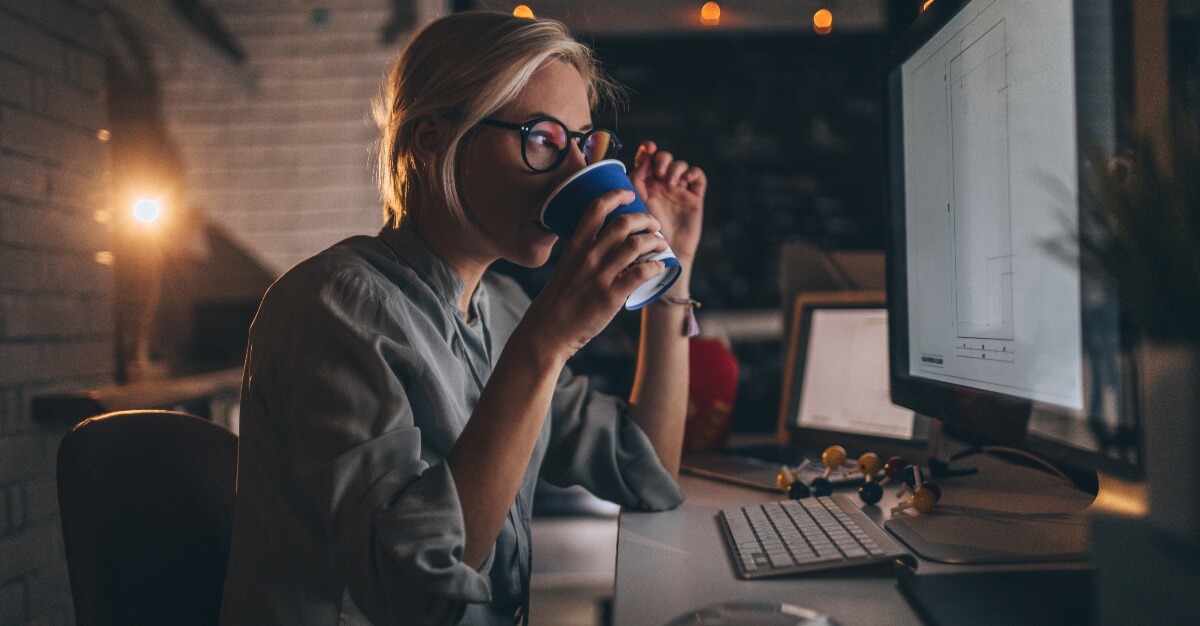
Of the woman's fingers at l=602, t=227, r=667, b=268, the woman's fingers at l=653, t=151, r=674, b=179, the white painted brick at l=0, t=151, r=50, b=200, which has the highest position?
the white painted brick at l=0, t=151, r=50, b=200

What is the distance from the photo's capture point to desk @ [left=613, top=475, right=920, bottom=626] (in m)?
0.61

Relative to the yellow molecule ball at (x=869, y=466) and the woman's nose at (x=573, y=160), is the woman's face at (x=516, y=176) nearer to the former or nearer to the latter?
the woman's nose at (x=573, y=160)

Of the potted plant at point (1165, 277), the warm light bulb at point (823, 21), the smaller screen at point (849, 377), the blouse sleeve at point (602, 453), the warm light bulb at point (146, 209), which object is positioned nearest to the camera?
the potted plant at point (1165, 277)

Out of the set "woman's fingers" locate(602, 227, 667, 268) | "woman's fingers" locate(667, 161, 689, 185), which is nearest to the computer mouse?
"woman's fingers" locate(602, 227, 667, 268)

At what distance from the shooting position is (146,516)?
872 millimetres

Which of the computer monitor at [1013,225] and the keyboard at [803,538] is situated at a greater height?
the computer monitor at [1013,225]

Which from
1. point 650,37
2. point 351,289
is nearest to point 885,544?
point 351,289

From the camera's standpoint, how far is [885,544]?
2.30 feet

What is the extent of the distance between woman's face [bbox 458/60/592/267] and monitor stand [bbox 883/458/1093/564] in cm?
51

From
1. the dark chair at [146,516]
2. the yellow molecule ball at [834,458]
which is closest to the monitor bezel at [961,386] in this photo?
the yellow molecule ball at [834,458]

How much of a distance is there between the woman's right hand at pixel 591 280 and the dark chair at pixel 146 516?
50cm

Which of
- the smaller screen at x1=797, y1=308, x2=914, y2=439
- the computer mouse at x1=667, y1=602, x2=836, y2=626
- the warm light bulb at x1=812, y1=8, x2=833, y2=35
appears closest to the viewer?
the computer mouse at x1=667, y1=602, x2=836, y2=626

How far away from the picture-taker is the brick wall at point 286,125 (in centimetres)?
297

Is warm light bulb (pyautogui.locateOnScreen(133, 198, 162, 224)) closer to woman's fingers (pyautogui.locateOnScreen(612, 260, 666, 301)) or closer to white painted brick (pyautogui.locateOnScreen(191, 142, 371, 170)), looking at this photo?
white painted brick (pyautogui.locateOnScreen(191, 142, 371, 170))
